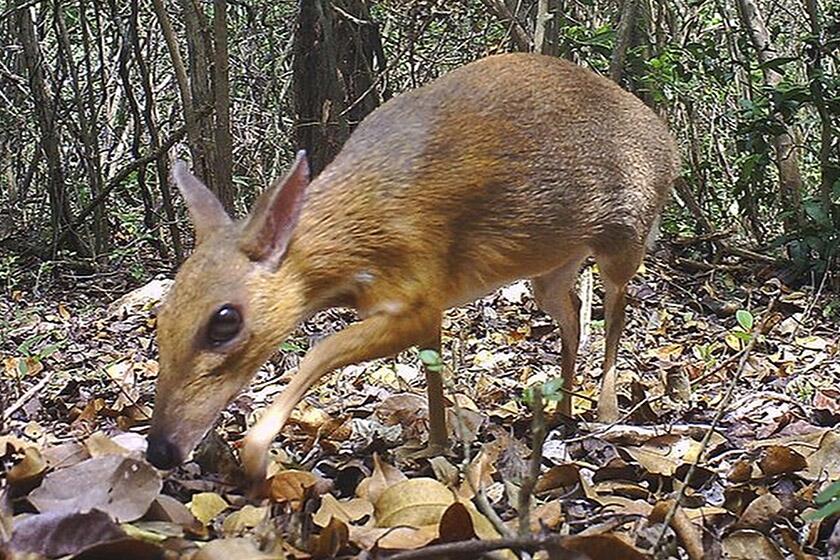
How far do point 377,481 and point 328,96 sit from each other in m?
5.14

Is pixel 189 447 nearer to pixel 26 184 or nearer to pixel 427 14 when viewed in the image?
pixel 427 14

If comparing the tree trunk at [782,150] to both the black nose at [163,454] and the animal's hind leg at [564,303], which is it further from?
the black nose at [163,454]

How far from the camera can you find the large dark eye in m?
3.19

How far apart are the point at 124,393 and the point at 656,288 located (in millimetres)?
4642

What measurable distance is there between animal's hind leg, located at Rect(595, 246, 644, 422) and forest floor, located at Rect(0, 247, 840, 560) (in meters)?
0.11

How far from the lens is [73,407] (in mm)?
4859

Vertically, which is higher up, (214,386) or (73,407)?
(214,386)

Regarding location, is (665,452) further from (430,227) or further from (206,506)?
(206,506)

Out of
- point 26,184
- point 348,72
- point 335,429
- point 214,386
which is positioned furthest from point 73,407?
point 26,184

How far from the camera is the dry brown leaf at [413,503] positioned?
2.62 metres

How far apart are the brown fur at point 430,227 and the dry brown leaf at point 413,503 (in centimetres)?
47

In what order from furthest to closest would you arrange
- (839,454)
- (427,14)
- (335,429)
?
(427,14), (335,429), (839,454)

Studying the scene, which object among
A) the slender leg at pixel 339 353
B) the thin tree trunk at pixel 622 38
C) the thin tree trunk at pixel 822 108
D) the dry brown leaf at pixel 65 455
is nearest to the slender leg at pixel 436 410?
the slender leg at pixel 339 353

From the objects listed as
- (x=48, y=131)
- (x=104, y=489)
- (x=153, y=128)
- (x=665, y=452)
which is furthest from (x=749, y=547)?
(x=48, y=131)
